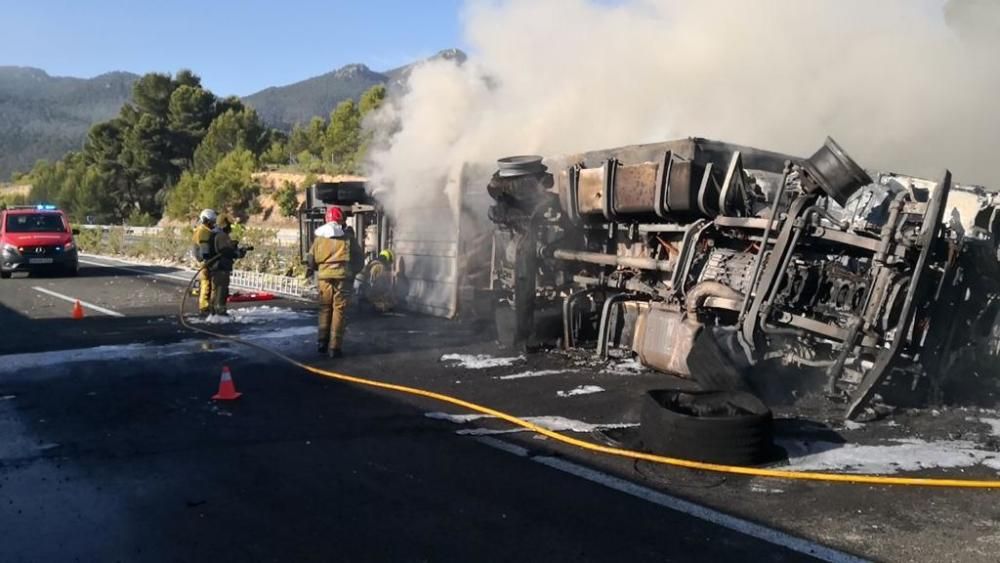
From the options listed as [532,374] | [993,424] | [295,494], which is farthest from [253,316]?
[993,424]

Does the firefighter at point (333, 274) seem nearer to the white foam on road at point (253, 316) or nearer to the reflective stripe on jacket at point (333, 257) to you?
the reflective stripe on jacket at point (333, 257)

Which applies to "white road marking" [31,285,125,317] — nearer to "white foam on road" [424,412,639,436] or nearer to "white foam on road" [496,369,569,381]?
"white foam on road" [496,369,569,381]

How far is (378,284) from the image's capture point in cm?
1397

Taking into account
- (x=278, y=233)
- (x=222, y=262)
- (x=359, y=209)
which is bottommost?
(x=222, y=262)

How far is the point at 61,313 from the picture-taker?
45.4 feet

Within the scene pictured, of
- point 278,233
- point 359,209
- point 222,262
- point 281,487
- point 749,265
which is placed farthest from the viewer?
point 278,233

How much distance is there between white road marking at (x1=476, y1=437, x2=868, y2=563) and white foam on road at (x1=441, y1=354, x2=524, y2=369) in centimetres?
313

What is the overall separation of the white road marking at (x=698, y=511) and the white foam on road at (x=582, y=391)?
71.0 inches

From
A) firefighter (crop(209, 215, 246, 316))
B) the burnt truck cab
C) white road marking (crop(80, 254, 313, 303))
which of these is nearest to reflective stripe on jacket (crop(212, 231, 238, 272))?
firefighter (crop(209, 215, 246, 316))

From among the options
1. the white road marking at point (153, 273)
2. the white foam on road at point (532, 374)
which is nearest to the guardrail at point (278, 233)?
the white road marking at point (153, 273)

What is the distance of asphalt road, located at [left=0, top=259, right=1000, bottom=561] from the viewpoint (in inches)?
163

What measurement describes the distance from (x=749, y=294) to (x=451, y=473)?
11.0 ft

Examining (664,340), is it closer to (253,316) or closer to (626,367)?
(626,367)

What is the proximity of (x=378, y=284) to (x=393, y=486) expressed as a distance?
9.15 metres
